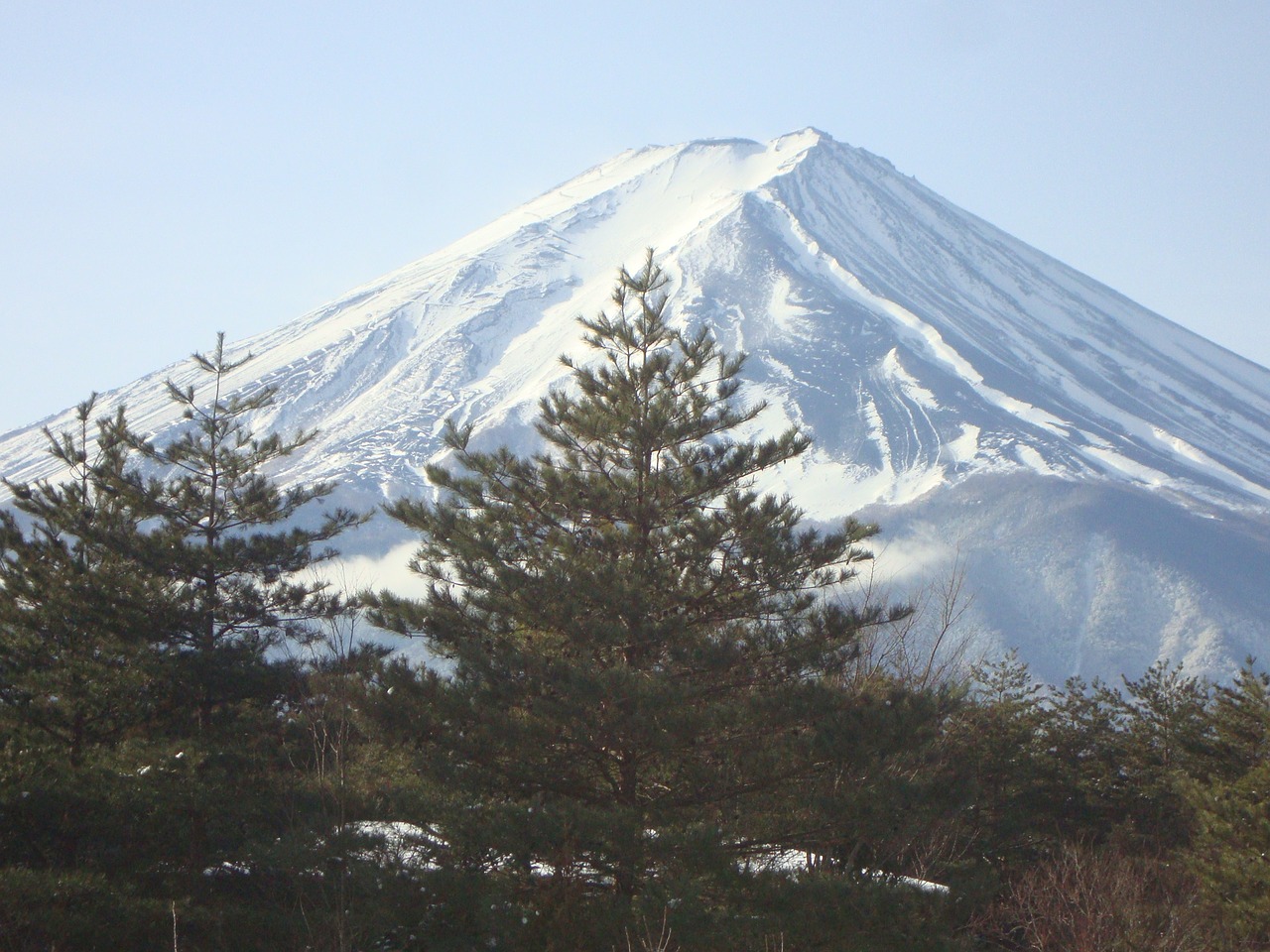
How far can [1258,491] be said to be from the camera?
10069cm

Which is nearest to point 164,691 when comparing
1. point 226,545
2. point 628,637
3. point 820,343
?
point 226,545

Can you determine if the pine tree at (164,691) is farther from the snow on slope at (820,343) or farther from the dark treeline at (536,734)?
the snow on slope at (820,343)

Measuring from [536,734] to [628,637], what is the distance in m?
1.23

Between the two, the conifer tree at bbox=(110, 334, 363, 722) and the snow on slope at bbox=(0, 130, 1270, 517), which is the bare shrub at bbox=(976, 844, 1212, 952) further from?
the snow on slope at bbox=(0, 130, 1270, 517)

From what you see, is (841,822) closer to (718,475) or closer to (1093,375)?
(718,475)

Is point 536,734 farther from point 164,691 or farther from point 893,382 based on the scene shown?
point 893,382

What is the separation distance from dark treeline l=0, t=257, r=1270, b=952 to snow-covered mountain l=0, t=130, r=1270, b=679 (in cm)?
5073

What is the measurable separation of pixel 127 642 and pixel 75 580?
3.43 feet

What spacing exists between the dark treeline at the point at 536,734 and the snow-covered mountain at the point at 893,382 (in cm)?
5073

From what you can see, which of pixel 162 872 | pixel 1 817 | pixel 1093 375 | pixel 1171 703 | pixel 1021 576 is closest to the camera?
pixel 1 817

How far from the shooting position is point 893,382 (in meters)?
108

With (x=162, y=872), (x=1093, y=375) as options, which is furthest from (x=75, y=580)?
(x=1093, y=375)

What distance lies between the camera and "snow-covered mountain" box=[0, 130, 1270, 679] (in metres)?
83.4

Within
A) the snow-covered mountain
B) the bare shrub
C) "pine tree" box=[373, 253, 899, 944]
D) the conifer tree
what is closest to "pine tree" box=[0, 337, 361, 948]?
the conifer tree
